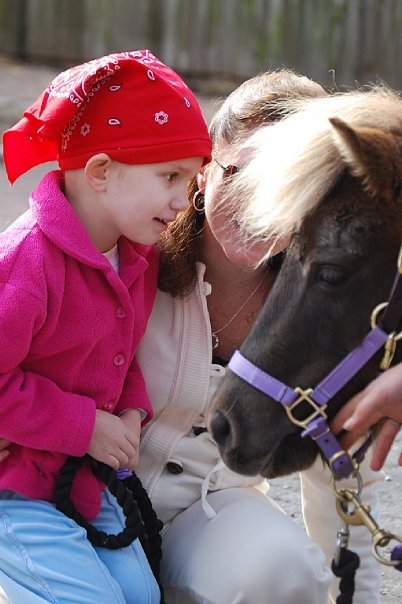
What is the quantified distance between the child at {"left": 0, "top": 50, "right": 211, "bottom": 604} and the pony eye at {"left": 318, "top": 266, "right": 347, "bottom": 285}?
569mm

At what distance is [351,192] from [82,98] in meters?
0.76

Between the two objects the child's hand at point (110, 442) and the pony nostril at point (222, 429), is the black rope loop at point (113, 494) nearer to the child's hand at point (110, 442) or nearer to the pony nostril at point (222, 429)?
the child's hand at point (110, 442)

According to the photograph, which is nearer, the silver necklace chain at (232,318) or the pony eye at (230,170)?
the pony eye at (230,170)

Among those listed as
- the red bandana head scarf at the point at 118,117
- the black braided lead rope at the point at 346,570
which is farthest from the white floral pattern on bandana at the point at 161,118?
the black braided lead rope at the point at 346,570

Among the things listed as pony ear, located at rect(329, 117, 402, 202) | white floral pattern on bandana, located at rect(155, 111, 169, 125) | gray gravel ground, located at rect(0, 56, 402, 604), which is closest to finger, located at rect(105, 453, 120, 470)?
white floral pattern on bandana, located at rect(155, 111, 169, 125)

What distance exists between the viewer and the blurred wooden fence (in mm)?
9961

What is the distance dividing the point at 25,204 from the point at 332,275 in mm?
4327

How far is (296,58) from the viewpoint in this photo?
10.5 m

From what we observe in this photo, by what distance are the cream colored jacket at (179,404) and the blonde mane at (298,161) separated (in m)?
0.43

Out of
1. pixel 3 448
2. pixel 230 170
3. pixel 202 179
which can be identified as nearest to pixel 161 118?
pixel 230 170

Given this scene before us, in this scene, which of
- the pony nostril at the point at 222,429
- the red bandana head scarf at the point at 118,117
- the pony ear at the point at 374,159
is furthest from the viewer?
the red bandana head scarf at the point at 118,117

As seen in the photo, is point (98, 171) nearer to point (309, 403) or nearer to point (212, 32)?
point (309, 403)

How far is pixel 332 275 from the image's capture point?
6.84 feet

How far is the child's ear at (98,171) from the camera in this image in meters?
2.50
